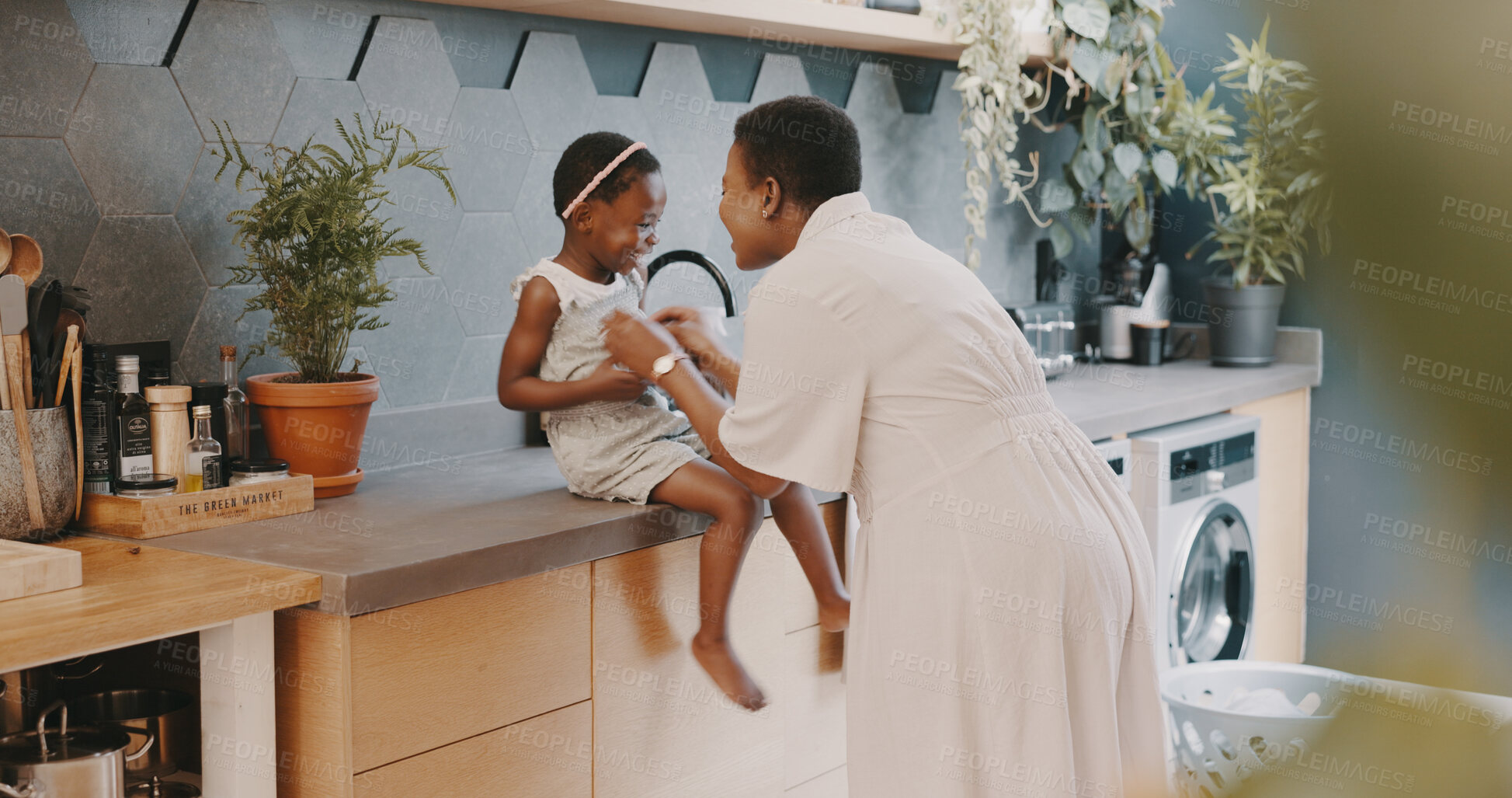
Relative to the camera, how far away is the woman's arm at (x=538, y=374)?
1776 mm

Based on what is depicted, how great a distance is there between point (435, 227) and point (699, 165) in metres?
0.66

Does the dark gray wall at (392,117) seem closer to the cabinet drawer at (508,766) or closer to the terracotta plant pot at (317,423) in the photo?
the terracotta plant pot at (317,423)

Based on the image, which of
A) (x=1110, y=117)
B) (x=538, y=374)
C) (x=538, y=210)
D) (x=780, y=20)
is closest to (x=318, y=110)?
(x=538, y=210)

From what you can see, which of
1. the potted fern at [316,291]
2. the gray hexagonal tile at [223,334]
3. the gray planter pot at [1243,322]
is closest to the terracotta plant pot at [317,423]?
the potted fern at [316,291]

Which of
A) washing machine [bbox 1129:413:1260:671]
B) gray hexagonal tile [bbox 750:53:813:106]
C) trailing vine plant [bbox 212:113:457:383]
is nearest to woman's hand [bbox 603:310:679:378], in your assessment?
trailing vine plant [bbox 212:113:457:383]

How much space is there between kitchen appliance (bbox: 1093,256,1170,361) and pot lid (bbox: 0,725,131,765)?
2808 millimetres

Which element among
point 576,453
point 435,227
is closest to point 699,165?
point 435,227

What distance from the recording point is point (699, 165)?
2629 millimetres

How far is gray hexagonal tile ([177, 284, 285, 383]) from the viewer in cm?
185

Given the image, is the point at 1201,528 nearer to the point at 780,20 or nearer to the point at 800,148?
the point at 780,20

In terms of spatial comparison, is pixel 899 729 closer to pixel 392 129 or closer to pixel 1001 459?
pixel 1001 459

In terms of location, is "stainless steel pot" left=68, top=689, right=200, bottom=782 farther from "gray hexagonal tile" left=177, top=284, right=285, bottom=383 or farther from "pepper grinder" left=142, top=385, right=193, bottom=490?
"gray hexagonal tile" left=177, top=284, right=285, bottom=383

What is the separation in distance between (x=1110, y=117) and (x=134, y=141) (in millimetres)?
2531

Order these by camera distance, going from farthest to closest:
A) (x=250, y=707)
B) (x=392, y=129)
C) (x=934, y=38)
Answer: (x=934, y=38)
(x=392, y=129)
(x=250, y=707)
